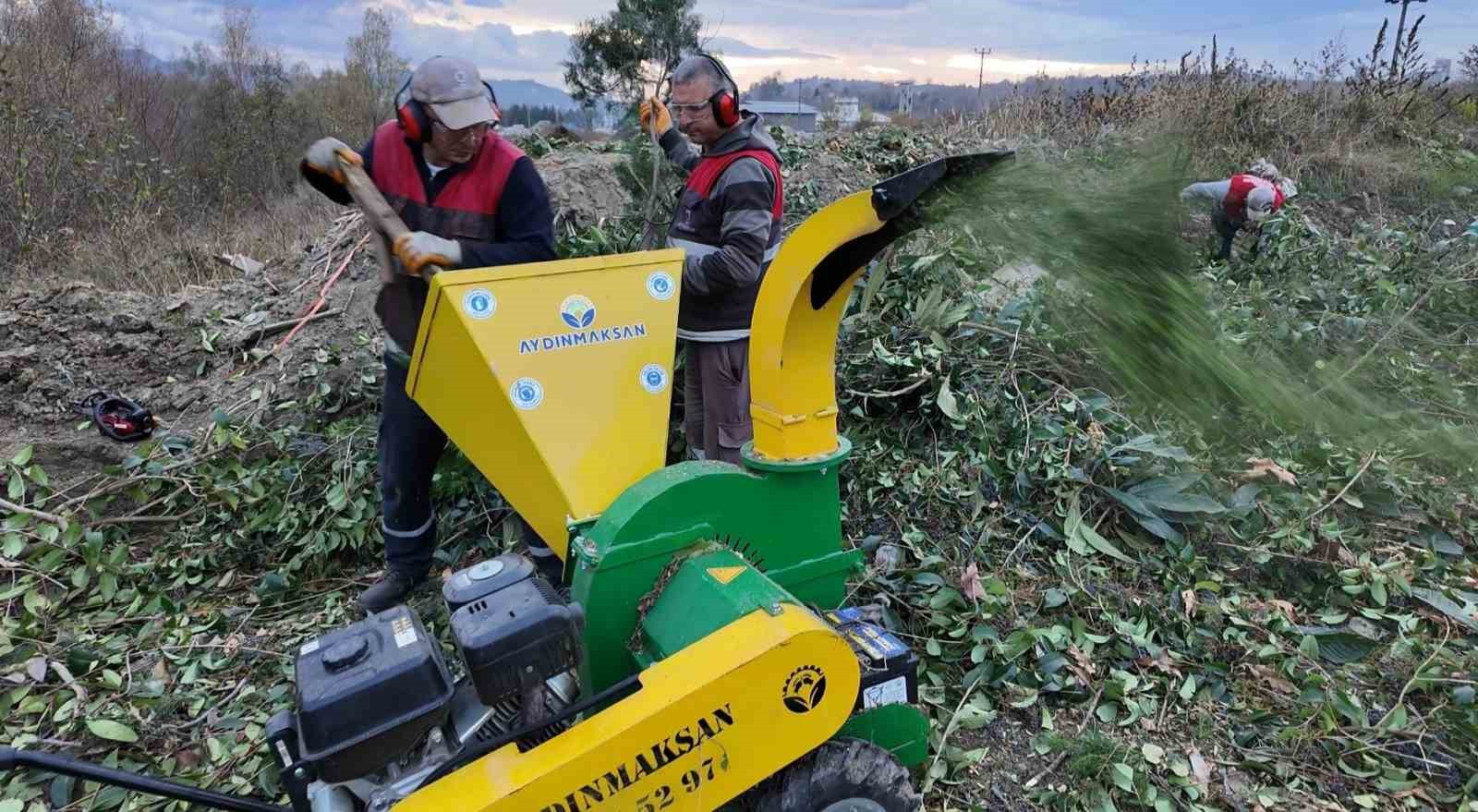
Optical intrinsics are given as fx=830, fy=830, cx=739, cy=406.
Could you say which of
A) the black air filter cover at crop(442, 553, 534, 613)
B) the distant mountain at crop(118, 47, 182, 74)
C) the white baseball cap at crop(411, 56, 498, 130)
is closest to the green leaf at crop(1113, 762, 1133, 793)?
the black air filter cover at crop(442, 553, 534, 613)

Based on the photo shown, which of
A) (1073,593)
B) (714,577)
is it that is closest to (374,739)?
(714,577)

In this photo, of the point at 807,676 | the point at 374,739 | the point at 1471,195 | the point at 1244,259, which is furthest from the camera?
the point at 1471,195

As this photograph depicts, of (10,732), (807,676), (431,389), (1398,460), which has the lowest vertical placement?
(10,732)

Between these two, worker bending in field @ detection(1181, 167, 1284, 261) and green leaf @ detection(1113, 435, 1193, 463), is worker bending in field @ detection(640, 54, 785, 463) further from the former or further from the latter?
worker bending in field @ detection(1181, 167, 1284, 261)

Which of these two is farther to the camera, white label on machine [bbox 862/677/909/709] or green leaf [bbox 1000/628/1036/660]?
green leaf [bbox 1000/628/1036/660]

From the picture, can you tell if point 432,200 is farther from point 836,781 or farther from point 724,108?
point 836,781

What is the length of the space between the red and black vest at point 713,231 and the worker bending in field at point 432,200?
0.57 meters

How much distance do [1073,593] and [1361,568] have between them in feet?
4.17

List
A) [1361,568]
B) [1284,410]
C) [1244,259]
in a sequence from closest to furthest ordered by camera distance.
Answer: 1. [1284,410]
2. [1361,568]
3. [1244,259]

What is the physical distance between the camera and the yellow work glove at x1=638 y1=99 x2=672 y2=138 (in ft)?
12.5

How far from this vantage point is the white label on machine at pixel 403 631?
175 centimetres

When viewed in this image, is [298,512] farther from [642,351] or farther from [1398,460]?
[1398,460]

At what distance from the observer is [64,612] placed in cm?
344

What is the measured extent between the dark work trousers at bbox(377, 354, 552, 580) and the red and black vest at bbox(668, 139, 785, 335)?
1.08m
